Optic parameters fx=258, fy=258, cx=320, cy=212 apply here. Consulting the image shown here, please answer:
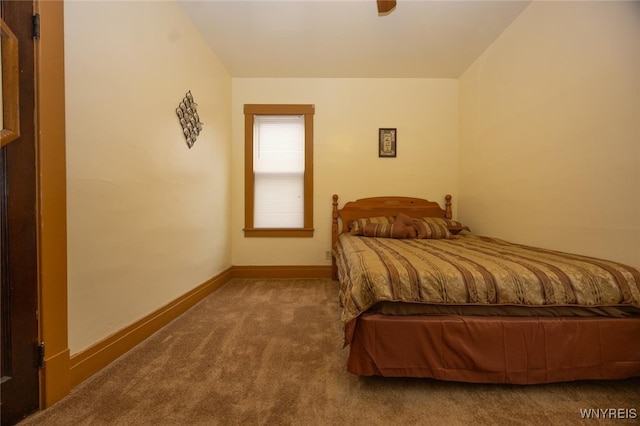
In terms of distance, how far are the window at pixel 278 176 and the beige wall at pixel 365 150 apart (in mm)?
106

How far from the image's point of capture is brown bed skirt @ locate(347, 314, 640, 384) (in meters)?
1.24

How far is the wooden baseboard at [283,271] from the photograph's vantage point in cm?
340

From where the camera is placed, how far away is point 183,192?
2271mm

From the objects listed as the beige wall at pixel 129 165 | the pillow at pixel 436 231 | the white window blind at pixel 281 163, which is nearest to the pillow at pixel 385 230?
the pillow at pixel 436 231

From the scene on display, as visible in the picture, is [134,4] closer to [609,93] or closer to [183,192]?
[183,192]

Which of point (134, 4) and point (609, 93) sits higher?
point (134, 4)

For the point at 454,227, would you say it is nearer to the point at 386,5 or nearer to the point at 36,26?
the point at 386,5

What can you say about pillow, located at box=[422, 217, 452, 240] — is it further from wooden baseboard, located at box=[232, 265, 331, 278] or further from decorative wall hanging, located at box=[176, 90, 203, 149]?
decorative wall hanging, located at box=[176, 90, 203, 149]

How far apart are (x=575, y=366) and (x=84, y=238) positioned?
2540mm

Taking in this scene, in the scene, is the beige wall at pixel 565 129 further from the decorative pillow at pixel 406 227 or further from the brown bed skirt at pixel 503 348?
the decorative pillow at pixel 406 227

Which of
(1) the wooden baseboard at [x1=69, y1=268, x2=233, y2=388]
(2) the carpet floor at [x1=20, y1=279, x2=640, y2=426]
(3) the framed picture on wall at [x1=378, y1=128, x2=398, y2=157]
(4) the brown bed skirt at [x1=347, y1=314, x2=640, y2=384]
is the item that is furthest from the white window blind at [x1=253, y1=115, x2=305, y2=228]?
(4) the brown bed skirt at [x1=347, y1=314, x2=640, y2=384]

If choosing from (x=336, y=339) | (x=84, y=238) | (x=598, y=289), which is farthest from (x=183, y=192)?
(x=598, y=289)

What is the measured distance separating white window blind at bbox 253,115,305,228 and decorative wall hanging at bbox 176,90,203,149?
103 cm

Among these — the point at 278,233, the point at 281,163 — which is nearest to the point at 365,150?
the point at 281,163
